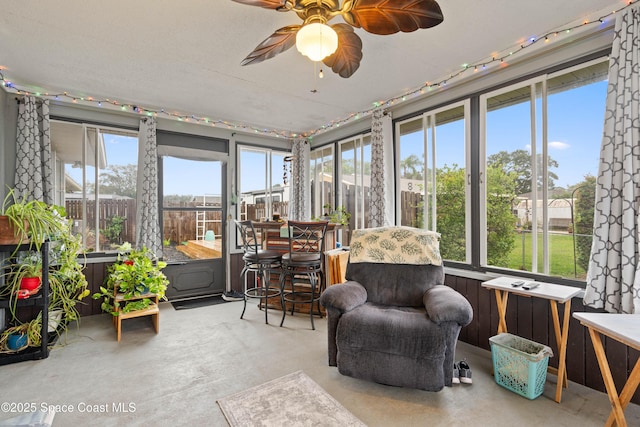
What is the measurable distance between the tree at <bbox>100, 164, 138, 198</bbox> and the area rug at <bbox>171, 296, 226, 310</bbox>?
1.56 metres

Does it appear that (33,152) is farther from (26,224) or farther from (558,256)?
(558,256)

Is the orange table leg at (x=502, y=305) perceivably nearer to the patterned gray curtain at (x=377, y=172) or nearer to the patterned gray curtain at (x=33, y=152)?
the patterned gray curtain at (x=377, y=172)

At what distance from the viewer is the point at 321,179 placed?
5.01 m

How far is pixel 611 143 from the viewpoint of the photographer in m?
1.94

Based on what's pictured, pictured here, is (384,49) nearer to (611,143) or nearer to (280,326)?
(611,143)

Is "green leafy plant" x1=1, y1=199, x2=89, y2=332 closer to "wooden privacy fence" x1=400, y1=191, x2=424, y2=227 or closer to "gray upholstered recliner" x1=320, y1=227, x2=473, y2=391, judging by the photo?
"gray upholstered recliner" x1=320, y1=227, x2=473, y2=391

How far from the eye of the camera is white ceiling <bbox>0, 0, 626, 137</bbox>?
76.0 inches

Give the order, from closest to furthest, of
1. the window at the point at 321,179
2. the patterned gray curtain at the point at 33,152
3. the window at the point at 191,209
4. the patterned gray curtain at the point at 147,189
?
the patterned gray curtain at the point at 33,152, the patterned gray curtain at the point at 147,189, the window at the point at 191,209, the window at the point at 321,179

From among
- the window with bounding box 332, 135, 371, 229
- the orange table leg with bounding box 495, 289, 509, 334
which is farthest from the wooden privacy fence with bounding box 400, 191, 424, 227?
the orange table leg with bounding box 495, 289, 509, 334

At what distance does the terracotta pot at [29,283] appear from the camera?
8.21ft

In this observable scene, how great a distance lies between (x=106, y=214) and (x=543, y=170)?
476cm

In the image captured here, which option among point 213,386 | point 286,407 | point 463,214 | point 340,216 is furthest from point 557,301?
point 340,216

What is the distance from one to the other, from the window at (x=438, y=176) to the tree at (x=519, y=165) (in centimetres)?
29

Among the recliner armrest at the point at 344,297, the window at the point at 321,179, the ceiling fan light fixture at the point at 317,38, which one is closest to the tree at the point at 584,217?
the recliner armrest at the point at 344,297
